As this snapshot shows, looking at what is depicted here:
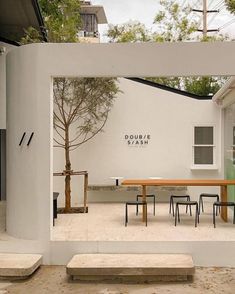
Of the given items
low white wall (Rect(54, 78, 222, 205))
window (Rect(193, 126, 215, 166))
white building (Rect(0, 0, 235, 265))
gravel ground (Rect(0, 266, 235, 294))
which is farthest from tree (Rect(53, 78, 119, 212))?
gravel ground (Rect(0, 266, 235, 294))

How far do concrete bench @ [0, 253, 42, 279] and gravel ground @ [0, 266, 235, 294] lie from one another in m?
0.10

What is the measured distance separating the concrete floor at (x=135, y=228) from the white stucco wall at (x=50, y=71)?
1.76 feet

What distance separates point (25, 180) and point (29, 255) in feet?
3.53

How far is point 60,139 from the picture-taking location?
35.0 ft

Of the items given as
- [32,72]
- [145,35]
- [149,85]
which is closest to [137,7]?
[145,35]

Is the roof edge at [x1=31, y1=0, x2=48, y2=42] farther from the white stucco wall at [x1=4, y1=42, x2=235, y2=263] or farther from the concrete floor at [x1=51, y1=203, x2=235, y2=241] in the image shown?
the concrete floor at [x1=51, y1=203, x2=235, y2=241]

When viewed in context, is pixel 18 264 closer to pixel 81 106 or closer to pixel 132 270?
pixel 132 270

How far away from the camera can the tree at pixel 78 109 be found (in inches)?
378

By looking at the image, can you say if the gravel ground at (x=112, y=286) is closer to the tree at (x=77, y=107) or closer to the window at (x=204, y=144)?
the tree at (x=77, y=107)

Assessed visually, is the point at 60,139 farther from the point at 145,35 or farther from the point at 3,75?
the point at 145,35

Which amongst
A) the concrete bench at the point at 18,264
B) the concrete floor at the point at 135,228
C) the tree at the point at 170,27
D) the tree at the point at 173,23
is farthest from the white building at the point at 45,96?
the tree at the point at 173,23

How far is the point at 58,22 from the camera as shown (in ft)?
52.1

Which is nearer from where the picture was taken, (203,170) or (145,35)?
(203,170)

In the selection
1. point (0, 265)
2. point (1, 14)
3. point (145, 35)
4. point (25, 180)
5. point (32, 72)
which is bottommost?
point (0, 265)
